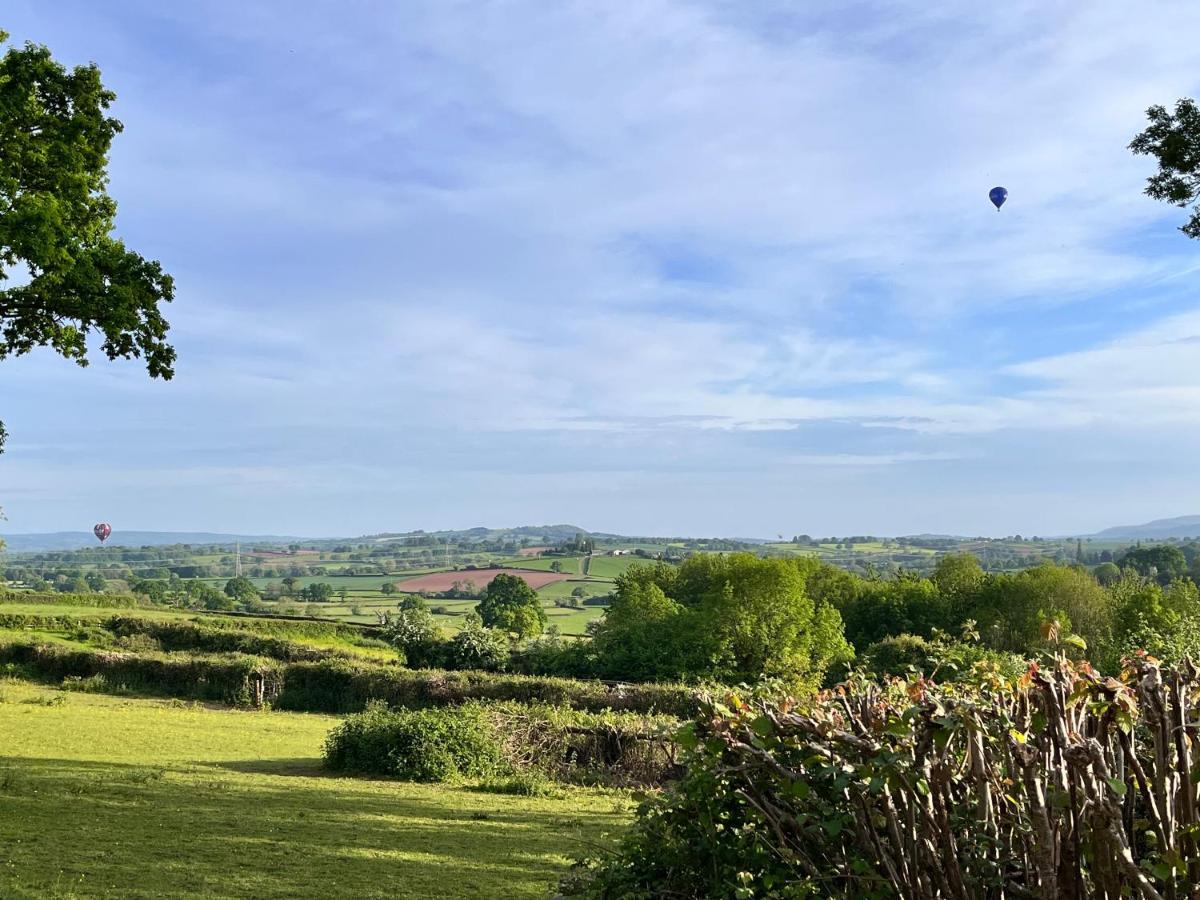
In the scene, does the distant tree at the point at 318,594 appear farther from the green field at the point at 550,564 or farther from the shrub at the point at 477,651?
the shrub at the point at 477,651

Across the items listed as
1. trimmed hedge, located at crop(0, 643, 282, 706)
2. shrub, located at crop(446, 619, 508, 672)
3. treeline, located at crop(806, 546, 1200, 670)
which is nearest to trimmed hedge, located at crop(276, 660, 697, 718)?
trimmed hedge, located at crop(0, 643, 282, 706)

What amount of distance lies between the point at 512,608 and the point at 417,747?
59781 millimetres

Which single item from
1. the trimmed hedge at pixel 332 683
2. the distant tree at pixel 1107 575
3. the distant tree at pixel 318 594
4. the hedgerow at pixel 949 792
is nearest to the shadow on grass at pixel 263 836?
the hedgerow at pixel 949 792

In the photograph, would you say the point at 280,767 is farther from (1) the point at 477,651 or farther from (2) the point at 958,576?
(2) the point at 958,576

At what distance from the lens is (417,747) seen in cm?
2128

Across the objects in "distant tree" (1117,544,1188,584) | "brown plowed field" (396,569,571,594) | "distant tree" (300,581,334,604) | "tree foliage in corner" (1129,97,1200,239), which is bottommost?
"distant tree" (300,581,334,604)

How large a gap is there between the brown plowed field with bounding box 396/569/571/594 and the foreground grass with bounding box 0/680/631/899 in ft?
279

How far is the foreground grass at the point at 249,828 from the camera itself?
→ 31.7ft

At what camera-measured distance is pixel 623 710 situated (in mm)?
31891

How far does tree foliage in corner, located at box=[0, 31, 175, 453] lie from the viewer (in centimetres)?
1596

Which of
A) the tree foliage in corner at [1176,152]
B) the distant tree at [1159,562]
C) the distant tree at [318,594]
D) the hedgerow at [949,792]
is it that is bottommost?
the distant tree at [318,594]

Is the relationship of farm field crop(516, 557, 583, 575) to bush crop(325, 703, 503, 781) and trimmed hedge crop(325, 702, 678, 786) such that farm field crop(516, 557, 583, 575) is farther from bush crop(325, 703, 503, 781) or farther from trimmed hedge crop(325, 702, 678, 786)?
bush crop(325, 703, 503, 781)

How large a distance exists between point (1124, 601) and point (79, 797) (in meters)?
49.6

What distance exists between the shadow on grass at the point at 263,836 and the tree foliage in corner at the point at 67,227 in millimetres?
7533
